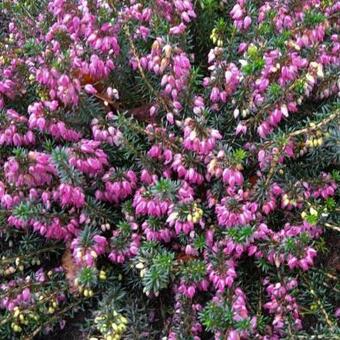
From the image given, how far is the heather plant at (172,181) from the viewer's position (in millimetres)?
2957

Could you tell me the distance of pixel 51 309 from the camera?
312 cm

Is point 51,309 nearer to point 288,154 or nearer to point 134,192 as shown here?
point 134,192

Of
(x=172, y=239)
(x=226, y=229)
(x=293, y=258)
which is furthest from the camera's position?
(x=172, y=239)

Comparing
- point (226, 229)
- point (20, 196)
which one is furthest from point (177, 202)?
point (20, 196)

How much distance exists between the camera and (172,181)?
122 inches

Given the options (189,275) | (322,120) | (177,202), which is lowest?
(189,275)

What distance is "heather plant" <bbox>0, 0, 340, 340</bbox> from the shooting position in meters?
2.96

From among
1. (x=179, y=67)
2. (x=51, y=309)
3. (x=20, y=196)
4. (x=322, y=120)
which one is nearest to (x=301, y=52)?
(x=322, y=120)

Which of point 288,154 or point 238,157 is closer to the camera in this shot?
point 238,157

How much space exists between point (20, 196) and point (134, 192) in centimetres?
60

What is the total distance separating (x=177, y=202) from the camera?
9.83ft

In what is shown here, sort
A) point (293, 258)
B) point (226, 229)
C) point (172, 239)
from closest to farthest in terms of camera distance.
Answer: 1. point (293, 258)
2. point (226, 229)
3. point (172, 239)

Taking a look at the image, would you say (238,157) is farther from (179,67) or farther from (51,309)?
(51,309)

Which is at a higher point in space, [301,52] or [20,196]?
[301,52]
